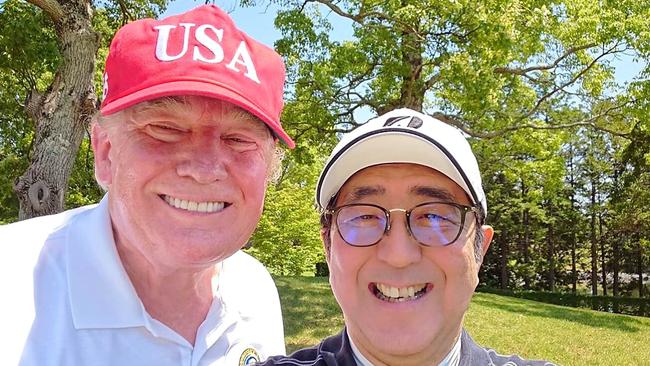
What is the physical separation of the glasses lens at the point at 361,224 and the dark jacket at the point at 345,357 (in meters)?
0.36

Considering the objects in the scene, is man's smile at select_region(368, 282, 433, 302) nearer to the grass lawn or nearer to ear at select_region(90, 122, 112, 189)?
ear at select_region(90, 122, 112, 189)

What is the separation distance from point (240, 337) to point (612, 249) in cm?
4360

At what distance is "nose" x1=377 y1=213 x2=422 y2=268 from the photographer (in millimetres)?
1789

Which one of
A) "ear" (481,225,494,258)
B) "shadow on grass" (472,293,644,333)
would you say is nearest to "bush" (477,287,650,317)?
"shadow on grass" (472,293,644,333)

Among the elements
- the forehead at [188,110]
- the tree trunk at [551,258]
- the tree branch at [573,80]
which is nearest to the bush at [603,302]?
the tree trunk at [551,258]

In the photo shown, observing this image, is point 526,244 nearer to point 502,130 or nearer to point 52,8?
point 502,130

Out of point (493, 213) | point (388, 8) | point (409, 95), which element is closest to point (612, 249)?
point (493, 213)

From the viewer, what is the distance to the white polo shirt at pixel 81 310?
1823 millimetres

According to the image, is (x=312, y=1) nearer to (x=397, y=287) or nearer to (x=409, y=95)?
(x=409, y=95)

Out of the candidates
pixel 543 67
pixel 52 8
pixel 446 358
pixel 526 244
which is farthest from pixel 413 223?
pixel 526 244

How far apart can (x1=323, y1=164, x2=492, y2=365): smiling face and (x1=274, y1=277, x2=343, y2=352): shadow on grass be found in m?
6.95

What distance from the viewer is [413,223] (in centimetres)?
182

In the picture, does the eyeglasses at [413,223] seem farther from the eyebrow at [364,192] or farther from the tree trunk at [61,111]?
the tree trunk at [61,111]

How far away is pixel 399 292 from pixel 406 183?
1.15 ft
